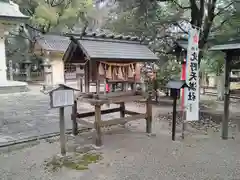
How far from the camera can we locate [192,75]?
591cm

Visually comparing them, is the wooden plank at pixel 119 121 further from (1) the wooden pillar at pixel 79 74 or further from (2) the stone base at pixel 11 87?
(2) the stone base at pixel 11 87

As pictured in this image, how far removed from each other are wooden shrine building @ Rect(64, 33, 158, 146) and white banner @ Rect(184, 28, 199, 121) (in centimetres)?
89

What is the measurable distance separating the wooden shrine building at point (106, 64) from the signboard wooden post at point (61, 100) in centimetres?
62

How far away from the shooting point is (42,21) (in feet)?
63.9

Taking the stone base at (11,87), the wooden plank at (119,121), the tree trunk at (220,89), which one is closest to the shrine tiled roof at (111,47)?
the wooden plank at (119,121)

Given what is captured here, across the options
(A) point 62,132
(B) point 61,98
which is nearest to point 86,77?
(B) point 61,98

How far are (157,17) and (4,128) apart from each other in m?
5.96

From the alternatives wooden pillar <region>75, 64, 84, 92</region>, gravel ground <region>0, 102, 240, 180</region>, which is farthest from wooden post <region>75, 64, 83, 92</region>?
gravel ground <region>0, 102, 240, 180</region>

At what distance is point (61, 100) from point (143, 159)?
6.40 feet

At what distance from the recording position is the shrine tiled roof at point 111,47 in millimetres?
5098

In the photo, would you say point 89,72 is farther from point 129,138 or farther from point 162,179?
point 162,179

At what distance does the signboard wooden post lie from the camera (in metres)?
4.64

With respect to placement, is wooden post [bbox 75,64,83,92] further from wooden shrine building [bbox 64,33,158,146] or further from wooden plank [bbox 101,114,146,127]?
wooden plank [bbox 101,114,146,127]

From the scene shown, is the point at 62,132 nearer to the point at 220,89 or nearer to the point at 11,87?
the point at 11,87
